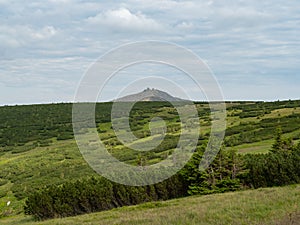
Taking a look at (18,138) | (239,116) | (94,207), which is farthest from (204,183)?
(18,138)

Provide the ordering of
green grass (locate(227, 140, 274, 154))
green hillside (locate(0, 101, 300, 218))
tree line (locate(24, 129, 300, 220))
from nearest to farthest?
1. tree line (locate(24, 129, 300, 220))
2. green grass (locate(227, 140, 274, 154))
3. green hillside (locate(0, 101, 300, 218))

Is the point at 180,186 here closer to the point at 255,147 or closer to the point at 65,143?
the point at 255,147

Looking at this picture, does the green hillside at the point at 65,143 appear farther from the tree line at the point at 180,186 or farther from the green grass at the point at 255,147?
the tree line at the point at 180,186

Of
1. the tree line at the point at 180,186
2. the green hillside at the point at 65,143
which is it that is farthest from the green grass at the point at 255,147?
the tree line at the point at 180,186

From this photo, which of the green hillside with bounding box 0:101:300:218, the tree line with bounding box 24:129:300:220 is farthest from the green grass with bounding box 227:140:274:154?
the tree line with bounding box 24:129:300:220

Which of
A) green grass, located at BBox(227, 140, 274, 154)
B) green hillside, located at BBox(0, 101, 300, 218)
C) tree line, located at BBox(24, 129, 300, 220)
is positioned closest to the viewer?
tree line, located at BBox(24, 129, 300, 220)

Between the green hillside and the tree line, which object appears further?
the green hillside

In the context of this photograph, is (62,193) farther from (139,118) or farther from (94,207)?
(139,118)

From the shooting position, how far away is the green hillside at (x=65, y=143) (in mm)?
46781

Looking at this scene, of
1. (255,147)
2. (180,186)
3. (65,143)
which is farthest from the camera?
(65,143)

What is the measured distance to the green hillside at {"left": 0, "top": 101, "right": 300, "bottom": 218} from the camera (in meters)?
46.8

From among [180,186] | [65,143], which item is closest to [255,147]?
[180,186]

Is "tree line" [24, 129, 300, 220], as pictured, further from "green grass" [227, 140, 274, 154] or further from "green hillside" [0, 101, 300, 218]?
"green grass" [227, 140, 274, 154]

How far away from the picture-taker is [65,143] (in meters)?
79.5
